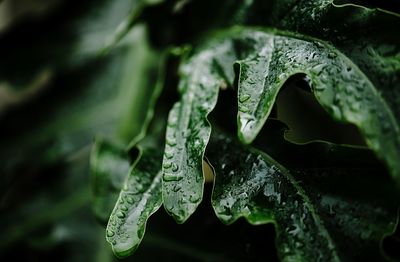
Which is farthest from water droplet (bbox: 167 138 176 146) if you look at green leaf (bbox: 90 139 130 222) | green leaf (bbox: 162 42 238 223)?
green leaf (bbox: 90 139 130 222)

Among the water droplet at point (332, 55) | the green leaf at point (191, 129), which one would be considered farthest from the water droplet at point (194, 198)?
the water droplet at point (332, 55)

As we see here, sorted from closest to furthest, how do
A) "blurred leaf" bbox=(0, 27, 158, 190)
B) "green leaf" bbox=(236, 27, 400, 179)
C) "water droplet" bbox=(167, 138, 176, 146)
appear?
"green leaf" bbox=(236, 27, 400, 179) → "water droplet" bbox=(167, 138, 176, 146) → "blurred leaf" bbox=(0, 27, 158, 190)

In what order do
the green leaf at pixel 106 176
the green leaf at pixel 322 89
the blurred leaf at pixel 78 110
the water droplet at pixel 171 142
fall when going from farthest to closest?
the blurred leaf at pixel 78 110, the green leaf at pixel 106 176, the water droplet at pixel 171 142, the green leaf at pixel 322 89

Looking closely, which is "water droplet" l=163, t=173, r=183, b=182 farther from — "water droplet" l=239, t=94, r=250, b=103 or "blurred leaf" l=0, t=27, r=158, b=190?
"blurred leaf" l=0, t=27, r=158, b=190

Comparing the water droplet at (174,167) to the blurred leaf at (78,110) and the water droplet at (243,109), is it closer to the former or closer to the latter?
the water droplet at (243,109)

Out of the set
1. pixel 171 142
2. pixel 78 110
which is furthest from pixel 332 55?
pixel 78 110

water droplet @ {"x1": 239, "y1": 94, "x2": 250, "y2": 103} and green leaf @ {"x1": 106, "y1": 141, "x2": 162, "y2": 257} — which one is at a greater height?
water droplet @ {"x1": 239, "y1": 94, "x2": 250, "y2": 103}

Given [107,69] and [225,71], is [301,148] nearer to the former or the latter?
[225,71]
